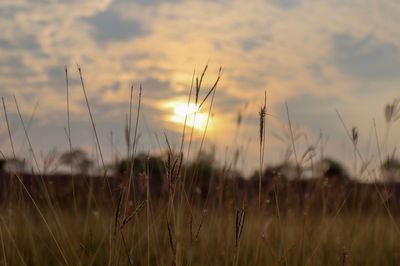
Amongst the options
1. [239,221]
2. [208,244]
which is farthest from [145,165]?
[208,244]

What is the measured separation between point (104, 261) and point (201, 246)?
592 millimetres

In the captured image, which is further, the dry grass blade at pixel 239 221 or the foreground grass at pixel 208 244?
the foreground grass at pixel 208 244

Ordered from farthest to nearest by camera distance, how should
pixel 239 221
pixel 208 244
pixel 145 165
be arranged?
pixel 208 244
pixel 145 165
pixel 239 221

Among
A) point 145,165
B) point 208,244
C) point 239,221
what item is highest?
point 145,165

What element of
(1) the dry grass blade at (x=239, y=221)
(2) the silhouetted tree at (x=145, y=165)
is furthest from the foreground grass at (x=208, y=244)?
(1) the dry grass blade at (x=239, y=221)

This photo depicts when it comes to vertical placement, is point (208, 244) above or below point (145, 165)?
below

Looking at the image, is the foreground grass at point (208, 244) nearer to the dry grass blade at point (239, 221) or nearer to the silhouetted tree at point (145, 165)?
the silhouetted tree at point (145, 165)

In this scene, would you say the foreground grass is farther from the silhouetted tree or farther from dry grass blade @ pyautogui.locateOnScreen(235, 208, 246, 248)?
dry grass blade @ pyautogui.locateOnScreen(235, 208, 246, 248)

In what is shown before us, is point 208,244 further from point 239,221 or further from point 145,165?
point 239,221

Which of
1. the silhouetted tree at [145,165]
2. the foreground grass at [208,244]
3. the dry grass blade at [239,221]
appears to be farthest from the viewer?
the foreground grass at [208,244]

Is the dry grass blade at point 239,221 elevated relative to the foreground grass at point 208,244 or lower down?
elevated

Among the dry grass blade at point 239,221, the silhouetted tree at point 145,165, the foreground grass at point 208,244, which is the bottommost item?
the foreground grass at point 208,244

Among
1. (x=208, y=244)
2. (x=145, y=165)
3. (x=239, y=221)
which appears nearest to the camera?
(x=239, y=221)

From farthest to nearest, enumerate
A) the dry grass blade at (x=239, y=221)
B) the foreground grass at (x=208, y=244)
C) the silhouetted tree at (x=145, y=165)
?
the foreground grass at (x=208, y=244) → the silhouetted tree at (x=145, y=165) → the dry grass blade at (x=239, y=221)
